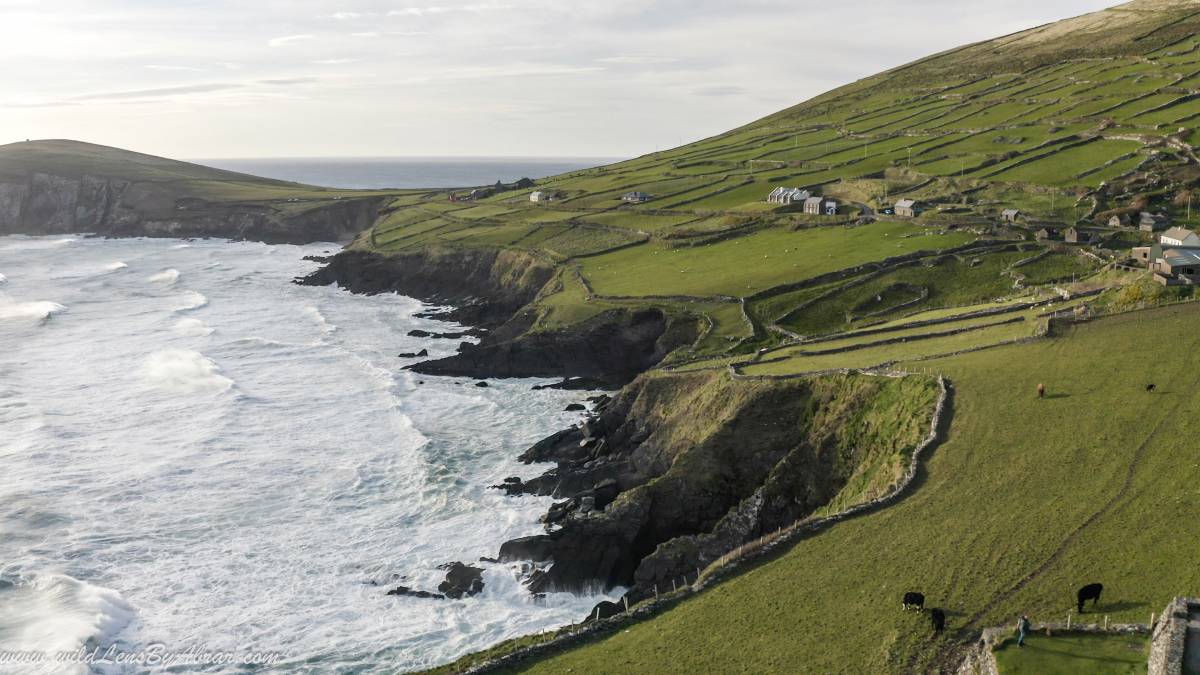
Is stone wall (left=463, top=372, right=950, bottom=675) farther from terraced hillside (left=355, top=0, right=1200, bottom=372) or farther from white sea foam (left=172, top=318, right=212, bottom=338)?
white sea foam (left=172, top=318, right=212, bottom=338)

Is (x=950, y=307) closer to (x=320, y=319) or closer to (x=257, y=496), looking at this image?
(x=257, y=496)

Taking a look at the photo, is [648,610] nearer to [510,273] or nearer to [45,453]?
[45,453]

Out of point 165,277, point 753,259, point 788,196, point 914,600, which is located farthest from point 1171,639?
point 165,277

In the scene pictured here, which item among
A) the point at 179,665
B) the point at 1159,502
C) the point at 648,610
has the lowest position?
the point at 179,665

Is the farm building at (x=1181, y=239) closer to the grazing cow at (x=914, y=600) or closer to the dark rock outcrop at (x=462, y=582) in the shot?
the grazing cow at (x=914, y=600)

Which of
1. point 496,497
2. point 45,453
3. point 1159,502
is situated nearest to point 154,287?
point 45,453

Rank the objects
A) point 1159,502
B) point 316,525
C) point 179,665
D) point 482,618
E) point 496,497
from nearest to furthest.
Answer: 1. point 1159,502
2. point 179,665
3. point 482,618
4. point 316,525
5. point 496,497

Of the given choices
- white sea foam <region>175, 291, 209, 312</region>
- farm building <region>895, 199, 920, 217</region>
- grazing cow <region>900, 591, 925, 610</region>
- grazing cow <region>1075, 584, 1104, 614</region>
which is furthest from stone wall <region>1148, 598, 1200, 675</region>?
white sea foam <region>175, 291, 209, 312</region>
